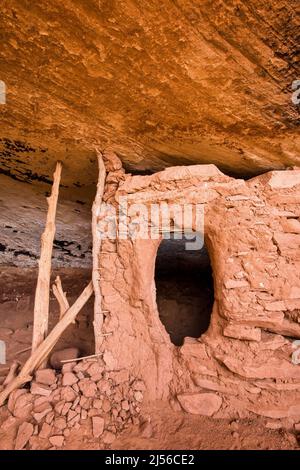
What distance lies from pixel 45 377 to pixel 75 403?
41 centimetres

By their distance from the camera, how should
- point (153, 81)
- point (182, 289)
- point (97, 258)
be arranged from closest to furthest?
point (153, 81) → point (97, 258) → point (182, 289)

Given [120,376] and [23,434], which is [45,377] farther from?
[120,376]

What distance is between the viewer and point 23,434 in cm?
216

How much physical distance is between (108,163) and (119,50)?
4.00 feet

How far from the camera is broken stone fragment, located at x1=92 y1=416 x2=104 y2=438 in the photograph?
87.0 inches

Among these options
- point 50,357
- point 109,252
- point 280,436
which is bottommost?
point 280,436

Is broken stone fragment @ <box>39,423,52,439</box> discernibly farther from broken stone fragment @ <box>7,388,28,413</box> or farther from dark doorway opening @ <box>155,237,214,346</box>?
dark doorway opening @ <box>155,237,214,346</box>

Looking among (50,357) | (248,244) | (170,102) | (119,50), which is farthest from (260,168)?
(50,357)

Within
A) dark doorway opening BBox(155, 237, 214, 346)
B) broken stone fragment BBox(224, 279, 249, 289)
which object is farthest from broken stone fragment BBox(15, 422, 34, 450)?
broken stone fragment BBox(224, 279, 249, 289)

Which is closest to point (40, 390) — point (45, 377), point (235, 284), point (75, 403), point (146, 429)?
point (45, 377)

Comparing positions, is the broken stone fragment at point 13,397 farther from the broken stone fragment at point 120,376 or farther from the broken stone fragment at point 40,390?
the broken stone fragment at point 120,376

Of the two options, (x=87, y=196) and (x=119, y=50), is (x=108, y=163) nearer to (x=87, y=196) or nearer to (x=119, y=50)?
(x=87, y=196)

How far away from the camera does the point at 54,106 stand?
2.36m

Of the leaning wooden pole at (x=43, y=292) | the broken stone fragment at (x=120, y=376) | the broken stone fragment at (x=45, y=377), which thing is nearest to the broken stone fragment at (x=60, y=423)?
the broken stone fragment at (x=45, y=377)
